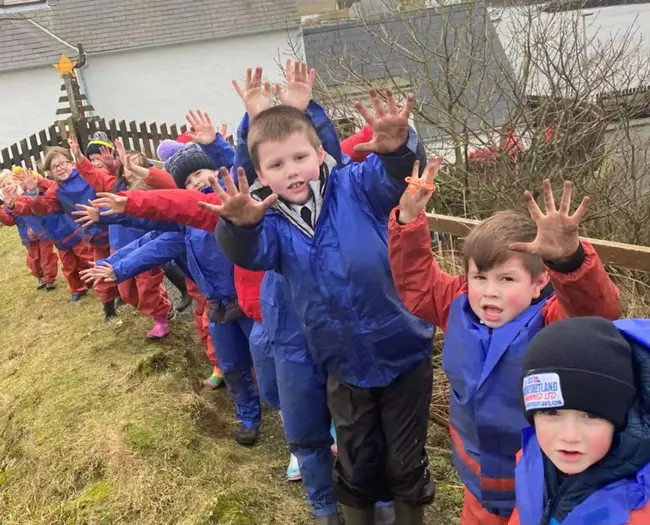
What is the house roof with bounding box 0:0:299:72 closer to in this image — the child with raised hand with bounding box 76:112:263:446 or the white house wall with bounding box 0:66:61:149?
the white house wall with bounding box 0:66:61:149

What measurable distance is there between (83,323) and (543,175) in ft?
15.9

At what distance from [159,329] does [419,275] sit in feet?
12.8

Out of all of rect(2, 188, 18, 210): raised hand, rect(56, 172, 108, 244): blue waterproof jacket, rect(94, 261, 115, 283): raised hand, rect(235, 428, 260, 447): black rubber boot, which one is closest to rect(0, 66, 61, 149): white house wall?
rect(2, 188, 18, 210): raised hand

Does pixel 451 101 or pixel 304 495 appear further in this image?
pixel 451 101

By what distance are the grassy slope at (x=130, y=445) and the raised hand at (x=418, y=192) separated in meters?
1.77

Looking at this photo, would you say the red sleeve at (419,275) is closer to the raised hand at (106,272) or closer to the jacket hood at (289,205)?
the jacket hood at (289,205)

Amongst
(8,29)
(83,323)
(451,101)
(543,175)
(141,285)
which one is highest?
(8,29)

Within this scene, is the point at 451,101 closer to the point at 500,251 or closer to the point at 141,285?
the point at 141,285

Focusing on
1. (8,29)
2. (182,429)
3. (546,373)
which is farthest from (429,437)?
(8,29)

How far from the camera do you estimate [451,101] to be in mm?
7270

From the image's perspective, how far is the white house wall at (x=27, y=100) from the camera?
62.2ft

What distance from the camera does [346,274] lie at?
89.0 inches

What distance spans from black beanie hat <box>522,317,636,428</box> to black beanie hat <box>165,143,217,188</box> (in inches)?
101

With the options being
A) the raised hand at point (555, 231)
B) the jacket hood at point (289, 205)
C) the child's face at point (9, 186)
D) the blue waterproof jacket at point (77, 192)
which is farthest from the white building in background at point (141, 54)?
the raised hand at point (555, 231)
